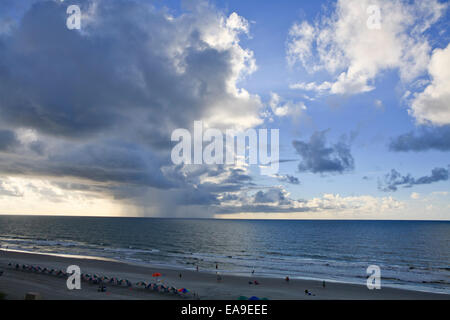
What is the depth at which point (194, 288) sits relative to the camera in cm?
4131

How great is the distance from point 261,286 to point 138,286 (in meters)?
19.3

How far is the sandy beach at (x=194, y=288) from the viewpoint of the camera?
34469 millimetres

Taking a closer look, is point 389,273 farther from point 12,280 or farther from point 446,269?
point 12,280

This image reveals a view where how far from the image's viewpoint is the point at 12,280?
A: 40.0m

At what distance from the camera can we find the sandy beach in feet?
113
